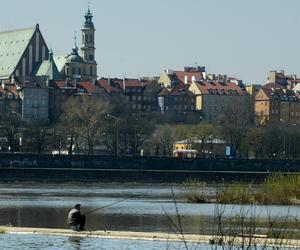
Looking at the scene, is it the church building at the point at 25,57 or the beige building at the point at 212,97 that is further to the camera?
the beige building at the point at 212,97

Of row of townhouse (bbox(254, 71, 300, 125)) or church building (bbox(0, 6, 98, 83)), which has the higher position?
church building (bbox(0, 6, 98, 83))

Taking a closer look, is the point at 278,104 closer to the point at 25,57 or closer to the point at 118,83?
the point at 118,83

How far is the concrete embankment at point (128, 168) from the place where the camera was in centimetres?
9556

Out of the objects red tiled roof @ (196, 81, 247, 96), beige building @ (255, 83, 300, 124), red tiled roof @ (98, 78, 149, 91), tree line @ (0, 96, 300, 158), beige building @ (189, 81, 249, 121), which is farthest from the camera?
red tiled roof @ (196, 81, 247, 96)

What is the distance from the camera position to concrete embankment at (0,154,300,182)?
314 ft

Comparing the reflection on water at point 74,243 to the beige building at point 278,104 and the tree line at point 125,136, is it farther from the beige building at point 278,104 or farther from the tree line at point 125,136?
the beige building at point 278,104

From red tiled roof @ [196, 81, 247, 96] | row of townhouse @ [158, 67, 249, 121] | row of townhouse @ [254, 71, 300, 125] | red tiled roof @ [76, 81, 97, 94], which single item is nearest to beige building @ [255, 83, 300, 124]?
row of townhouse @ [254, 71, 300, 125]

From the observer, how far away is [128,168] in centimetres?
10519

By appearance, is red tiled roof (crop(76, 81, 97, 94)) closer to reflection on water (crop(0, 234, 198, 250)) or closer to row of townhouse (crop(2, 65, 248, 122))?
row of townhouse (crop(2, 65, 248, 122))

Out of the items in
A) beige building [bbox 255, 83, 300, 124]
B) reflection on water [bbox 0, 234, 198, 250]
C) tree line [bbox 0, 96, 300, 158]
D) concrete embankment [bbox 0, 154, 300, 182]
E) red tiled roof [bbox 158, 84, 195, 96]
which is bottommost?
reflection on water [bbox 0, 234, 198, 250]

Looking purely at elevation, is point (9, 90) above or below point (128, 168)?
above

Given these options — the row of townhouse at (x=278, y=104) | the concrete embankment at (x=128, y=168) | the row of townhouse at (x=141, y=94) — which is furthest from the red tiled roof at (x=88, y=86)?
the concrete embankment at (x=128, y=168)

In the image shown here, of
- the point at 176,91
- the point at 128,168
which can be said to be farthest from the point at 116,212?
the point at 176,91

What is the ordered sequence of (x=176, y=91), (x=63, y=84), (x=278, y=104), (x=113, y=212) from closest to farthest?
1. (x=113, y=212)
2. (x=63, y=84)
3. (x=176, y=91)
4. (x=278, y=104)
